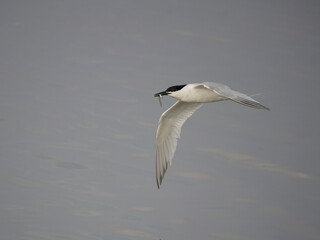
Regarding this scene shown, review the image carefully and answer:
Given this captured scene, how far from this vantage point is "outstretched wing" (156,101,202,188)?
562 centimetres

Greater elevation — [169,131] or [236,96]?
[236,96]

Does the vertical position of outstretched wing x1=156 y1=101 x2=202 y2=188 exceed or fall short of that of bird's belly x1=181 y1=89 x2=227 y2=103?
it falls short

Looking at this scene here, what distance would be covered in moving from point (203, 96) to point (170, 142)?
0.96 m

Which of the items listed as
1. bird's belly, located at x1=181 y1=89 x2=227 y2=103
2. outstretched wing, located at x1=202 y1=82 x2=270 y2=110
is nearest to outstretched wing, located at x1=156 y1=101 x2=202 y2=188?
bird's belly, located at x1=181 y1=89 x2=227 y2=103

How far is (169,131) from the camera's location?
573cm

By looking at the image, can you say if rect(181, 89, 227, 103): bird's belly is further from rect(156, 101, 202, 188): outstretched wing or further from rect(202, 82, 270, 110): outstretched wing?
rect(156, 101, 202, 188): outstretched wing

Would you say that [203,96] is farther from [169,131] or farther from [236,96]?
[236,96]

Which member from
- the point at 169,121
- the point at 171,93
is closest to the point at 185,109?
the point at 169,121

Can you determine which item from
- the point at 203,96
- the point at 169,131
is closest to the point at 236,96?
the point at 203,96

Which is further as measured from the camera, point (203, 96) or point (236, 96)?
point (203, 96)

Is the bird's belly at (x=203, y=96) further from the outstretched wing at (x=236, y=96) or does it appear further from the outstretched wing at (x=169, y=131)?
the outstretched wing at (x=169, y=131)

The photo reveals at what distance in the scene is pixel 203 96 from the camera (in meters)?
4.97

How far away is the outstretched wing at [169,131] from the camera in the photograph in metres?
5.62

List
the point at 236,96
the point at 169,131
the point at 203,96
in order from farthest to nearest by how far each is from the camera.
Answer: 1. the point at 169,131
2. the point at 203,96
3. the point at 236,96
